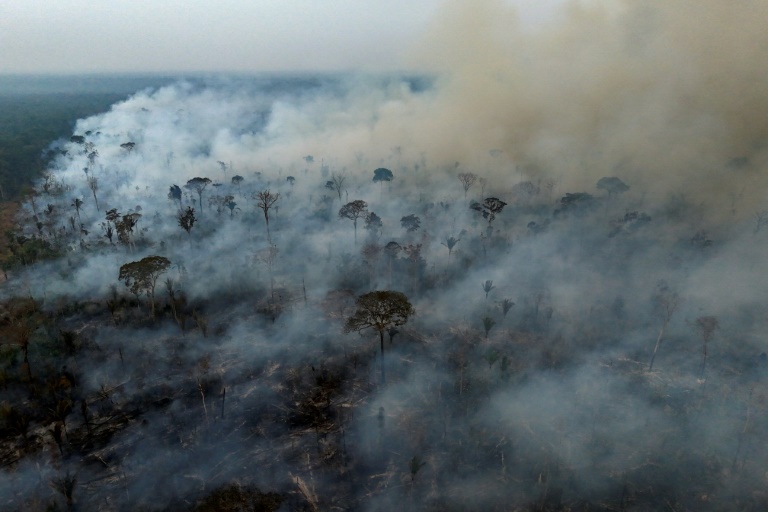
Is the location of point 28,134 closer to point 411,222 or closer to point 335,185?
point 335,185

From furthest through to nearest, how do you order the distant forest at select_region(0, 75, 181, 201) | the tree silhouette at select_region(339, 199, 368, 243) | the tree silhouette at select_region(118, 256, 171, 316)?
the distant forest at select_region(0, 75, 181, 201) < the tree silhouette at select_region(339, 199, 368, 243) < the tree silhouette at select_region(118, 256, 171, 316)

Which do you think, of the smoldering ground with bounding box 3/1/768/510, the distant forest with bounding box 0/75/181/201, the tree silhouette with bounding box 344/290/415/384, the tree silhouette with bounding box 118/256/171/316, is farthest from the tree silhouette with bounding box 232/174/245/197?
the tree silhouette with bounding box 344/290/415/384

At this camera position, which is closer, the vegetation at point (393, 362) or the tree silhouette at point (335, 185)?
the vegetation at point (393, 362)

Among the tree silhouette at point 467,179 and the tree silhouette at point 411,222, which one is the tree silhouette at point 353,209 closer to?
the tree silhouette at point 411,222

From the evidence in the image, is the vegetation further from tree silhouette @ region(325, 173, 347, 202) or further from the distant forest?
the distant forest

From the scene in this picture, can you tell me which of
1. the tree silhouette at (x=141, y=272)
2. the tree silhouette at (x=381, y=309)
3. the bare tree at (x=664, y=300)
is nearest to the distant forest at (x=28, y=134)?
the tree silhouette at (x=141, y=272)

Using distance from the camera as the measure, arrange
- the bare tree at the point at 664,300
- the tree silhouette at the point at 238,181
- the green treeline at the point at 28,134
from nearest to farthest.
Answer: the bare tree at the point at 664,300 < the tree silhouette at the point at 238,181 < the green treeline at the point at 28,134

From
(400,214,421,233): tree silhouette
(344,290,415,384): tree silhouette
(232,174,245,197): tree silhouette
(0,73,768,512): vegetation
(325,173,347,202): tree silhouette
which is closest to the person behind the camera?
(0,73,768,512): vegetation

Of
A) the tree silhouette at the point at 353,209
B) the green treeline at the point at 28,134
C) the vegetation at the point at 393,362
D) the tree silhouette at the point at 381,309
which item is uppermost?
the green treeline at the point at 28,134
